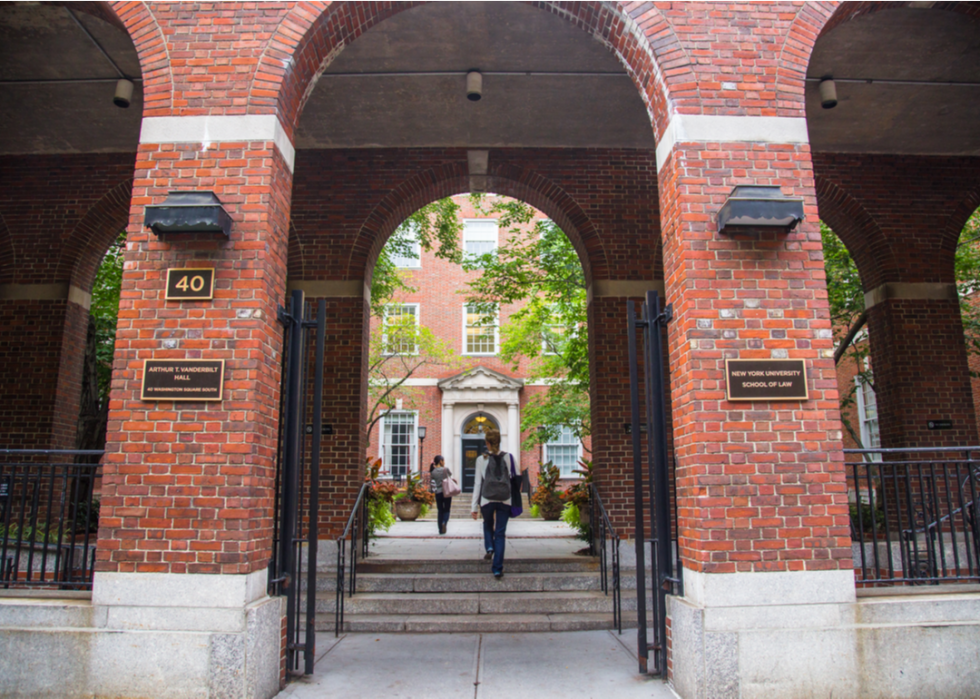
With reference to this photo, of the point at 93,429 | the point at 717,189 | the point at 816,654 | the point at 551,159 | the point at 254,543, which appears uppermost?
the point at 551,159

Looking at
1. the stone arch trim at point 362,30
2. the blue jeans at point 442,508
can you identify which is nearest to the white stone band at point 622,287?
the stone arch trim at point 362,30

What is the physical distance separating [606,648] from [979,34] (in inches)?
293

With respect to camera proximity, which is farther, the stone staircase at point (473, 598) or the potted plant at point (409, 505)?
the potted plant at point (409, 505)

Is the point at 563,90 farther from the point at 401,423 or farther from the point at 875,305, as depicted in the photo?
the point at 401,423

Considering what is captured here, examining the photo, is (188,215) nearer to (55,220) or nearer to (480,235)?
(55,220)

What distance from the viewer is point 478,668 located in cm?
521

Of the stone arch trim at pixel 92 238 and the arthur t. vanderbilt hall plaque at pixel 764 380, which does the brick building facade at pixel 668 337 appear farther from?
the stone arch trim at pixel 92 238

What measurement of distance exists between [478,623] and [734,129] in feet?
16.0

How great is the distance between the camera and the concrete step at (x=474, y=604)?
6699mm

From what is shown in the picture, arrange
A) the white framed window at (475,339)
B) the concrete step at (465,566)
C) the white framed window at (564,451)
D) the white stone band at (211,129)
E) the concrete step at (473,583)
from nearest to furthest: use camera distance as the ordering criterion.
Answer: the white stone band at (211,129)
the concrete step at (473,583)
the concrete step at (465,566)
the white framed window at (564,451)
the white framed window at (475,339)

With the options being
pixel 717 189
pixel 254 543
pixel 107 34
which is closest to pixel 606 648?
pixel 254 543

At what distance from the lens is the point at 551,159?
9.46 m

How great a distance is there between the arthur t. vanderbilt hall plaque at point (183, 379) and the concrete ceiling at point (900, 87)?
6924 millimetres

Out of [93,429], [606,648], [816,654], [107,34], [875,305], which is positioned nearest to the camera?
[816,654]
